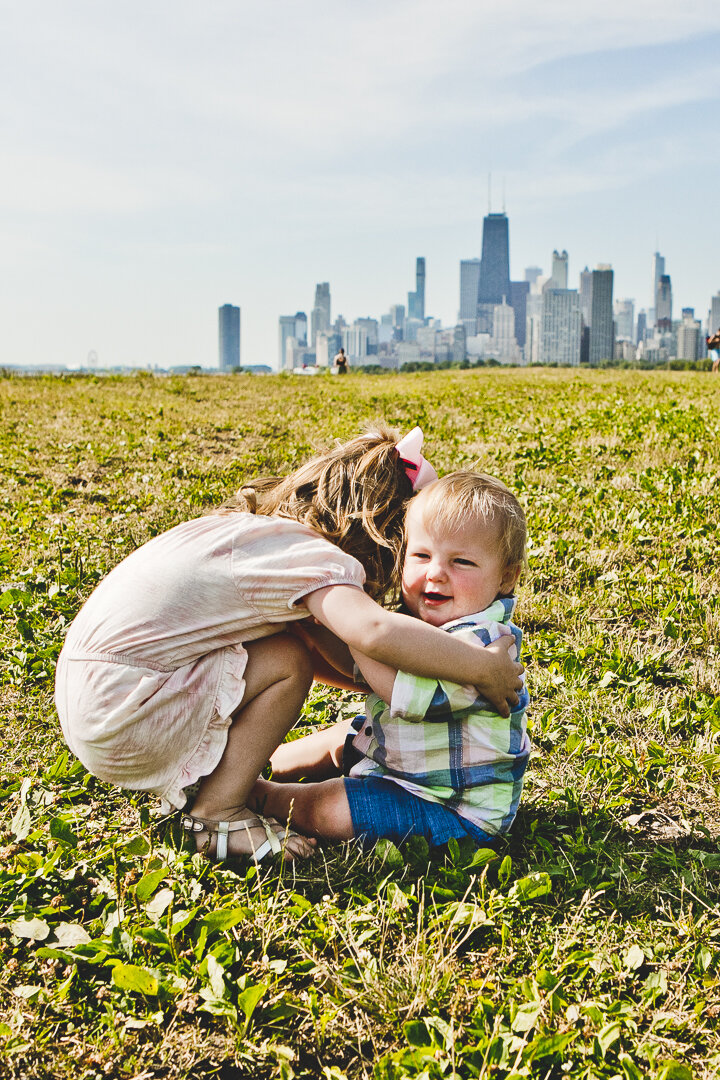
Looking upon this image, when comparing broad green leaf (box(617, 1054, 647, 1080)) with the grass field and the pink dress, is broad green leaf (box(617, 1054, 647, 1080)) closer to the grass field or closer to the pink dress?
the grass field

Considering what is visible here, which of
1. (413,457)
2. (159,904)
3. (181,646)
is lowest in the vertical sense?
(159,904)

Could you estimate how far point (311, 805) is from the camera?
3.00 meters

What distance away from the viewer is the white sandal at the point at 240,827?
2.77m

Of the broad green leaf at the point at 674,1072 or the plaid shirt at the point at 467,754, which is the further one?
the plaid shirt at the point at 467,754

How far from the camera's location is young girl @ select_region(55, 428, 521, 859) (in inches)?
107

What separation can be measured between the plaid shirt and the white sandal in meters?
0.41

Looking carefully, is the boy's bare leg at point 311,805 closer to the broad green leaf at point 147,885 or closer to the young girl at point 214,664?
the young girl at point 214,664

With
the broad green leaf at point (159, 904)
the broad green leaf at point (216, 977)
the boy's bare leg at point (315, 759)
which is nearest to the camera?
the broad green leaf at point (216, 977)

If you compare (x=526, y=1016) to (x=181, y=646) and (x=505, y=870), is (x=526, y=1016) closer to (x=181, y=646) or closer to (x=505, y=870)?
(x=505, y=870)

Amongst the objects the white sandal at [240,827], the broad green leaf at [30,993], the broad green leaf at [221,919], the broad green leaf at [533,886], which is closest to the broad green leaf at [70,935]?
the broad green leaf at [30,993]

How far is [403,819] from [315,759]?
0.61 metres

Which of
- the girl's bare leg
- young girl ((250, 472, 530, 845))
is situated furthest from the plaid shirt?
the girl's bare leg

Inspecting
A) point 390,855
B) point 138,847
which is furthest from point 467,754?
point 138,847

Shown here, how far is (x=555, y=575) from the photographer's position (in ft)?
17.3
